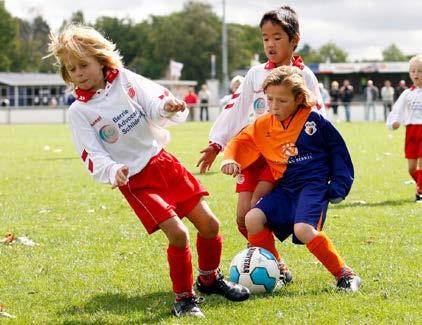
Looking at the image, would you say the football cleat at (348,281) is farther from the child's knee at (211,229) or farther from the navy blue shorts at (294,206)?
the child's knee at (211,229)

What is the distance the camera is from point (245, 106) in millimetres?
6902

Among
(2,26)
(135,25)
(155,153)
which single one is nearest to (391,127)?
(155,153)

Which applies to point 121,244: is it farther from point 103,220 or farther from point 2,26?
point 2,26

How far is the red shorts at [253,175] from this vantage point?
6.66 m

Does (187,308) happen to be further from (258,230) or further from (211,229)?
(258,230)

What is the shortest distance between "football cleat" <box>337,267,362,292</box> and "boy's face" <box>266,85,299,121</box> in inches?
48.1

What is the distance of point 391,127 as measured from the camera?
1186cm

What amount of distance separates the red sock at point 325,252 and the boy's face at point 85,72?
6.24 ft

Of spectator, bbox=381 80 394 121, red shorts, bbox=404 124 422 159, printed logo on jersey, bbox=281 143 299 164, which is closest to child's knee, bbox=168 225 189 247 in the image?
printed logo on jersey, bbox=281 143 299 164

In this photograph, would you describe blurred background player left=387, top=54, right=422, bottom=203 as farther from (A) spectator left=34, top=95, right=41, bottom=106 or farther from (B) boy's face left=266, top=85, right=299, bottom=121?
(A) spectator left=34, top=95, right=41, bottom=106

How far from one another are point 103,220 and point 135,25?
12913 cm

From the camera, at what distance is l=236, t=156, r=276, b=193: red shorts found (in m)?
6.66

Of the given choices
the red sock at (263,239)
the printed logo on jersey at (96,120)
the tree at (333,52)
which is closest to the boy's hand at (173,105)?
the printed logo on jersey at (96,120)

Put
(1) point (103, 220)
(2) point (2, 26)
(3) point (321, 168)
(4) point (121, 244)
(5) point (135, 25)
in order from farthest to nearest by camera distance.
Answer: (5) point (135, 25), (2) point (2, 26), (1) point (103, 220), (4) point (121, 244), (3) point (321, 168)
